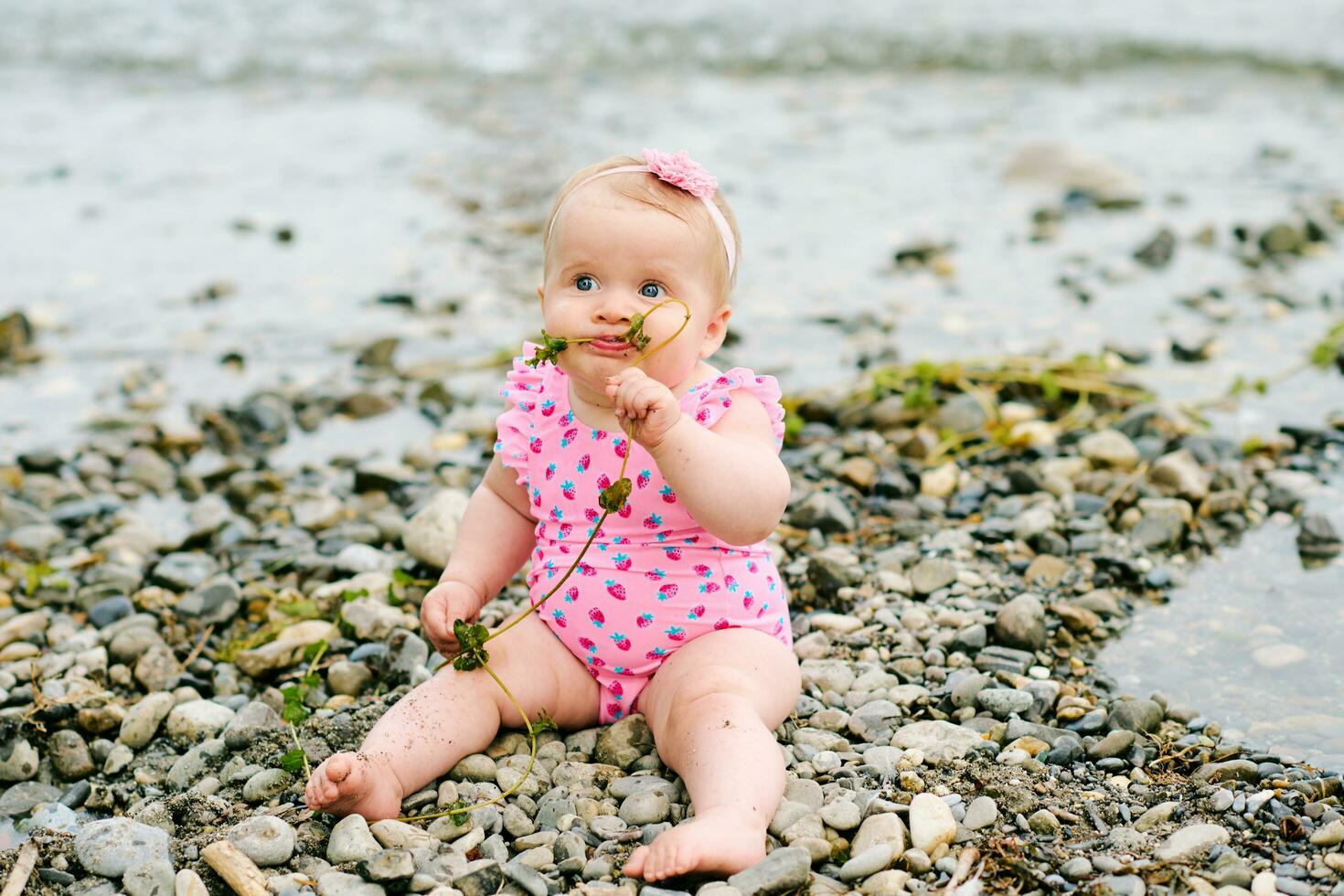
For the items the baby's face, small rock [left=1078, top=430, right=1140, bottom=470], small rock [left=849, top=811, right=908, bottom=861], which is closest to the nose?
the baby's face

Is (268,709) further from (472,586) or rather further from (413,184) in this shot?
(413,184)

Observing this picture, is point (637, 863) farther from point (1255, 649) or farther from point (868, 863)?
point (1255, 649)

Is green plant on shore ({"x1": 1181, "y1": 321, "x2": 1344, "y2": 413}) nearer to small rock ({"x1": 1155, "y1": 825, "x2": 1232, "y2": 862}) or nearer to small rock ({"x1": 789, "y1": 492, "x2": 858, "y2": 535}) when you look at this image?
small rock ({"x1": 789, "y1": 492, "x2": 858, "y2": 535})

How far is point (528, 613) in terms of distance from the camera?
312cm

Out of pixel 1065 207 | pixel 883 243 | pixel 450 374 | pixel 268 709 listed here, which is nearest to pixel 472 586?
pixel 268 709

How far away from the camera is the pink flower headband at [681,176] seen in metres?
2.92

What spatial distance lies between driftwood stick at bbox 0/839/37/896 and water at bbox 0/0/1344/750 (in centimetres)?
253

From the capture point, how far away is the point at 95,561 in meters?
4.22

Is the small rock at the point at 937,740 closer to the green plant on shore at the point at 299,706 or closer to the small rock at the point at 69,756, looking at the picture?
the green plant on shore at the point at 299,706

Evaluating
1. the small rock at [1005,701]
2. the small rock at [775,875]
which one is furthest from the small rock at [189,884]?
the small rock at [1005,701]

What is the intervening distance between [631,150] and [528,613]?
667 centimetres

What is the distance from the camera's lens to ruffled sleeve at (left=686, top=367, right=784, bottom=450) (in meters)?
3.01

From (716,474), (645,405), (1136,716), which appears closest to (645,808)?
(716,474)

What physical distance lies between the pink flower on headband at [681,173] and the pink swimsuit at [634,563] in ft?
1.37
